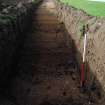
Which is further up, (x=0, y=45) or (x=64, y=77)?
(x=0, y=45)

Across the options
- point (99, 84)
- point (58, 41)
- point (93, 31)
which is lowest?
point (58, 41)

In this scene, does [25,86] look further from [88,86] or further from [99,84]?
[99,84]

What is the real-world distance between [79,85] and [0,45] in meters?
4.90

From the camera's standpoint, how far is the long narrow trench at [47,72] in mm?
11250

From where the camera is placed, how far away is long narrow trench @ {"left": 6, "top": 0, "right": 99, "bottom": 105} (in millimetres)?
11250

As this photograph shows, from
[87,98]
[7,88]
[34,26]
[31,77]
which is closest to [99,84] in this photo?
[87,98]

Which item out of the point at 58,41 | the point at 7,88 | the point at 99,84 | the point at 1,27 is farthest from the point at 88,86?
the point at 58,41

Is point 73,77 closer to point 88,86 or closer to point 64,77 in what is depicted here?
point 64,77

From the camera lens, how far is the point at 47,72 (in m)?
14.5

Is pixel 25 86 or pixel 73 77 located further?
pixel 73 77

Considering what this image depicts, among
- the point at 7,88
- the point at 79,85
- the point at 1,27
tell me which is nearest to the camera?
the point at 1,27

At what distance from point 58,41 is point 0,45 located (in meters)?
10.9

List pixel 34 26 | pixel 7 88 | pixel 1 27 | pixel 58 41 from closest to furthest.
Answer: pixel 1 27, pixel 7 88, pixel 58 41, pixel 34 26

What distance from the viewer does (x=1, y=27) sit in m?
9.47
